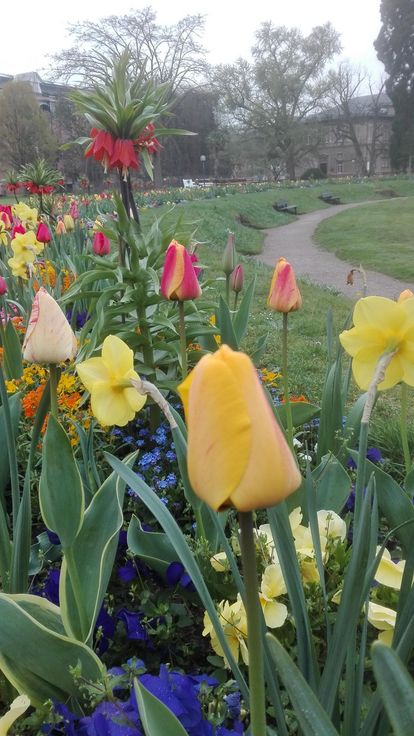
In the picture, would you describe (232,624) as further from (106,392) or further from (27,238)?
(27,238)

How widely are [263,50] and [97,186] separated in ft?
45.7

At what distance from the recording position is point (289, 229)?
50.3 ft

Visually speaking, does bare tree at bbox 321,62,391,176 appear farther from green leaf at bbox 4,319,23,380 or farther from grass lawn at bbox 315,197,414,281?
green leaf at bbox 4,319,23,380

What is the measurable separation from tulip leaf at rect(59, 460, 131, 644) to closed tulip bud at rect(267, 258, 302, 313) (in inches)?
21.0

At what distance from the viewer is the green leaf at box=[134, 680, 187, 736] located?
2.27ft

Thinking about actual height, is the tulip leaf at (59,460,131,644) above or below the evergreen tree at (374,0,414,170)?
below

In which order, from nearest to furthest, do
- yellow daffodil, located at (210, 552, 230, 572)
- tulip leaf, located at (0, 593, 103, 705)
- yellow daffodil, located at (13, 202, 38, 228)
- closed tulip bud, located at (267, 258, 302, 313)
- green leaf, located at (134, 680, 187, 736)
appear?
green leaf, located at (134, 680, 187, 736), tulip leaf, located at (0, 593, 103, 705), yellow daffodil, located at (210, 552, 230, 572), closed tulip bud, located at (267, 258, 302, 313), yellow daffodil, located at (13, 202, 38, 228)

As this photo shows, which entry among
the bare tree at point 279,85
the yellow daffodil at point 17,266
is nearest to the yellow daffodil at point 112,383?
the yellow daffodil at point 17,266

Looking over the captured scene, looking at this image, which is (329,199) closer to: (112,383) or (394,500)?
(394,500)

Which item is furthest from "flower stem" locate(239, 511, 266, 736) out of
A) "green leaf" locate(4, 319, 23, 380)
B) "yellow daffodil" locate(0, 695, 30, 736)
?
"green leaf" locate(4, 319, 23, 380)

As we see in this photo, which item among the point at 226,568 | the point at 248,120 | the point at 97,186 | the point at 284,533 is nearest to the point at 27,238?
the point at 226,568

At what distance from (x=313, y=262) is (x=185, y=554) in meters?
9.61

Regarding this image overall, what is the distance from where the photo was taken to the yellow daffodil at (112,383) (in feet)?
3.22

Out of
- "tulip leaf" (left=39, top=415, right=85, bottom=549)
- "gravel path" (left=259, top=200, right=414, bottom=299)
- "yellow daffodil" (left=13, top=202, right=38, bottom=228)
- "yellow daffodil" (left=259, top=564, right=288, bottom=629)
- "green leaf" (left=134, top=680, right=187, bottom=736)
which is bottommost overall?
"gravel path" (left=259, top=200, right=414, bottom=299)
